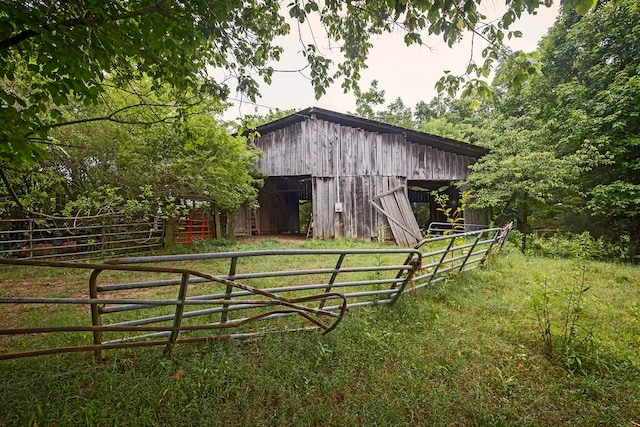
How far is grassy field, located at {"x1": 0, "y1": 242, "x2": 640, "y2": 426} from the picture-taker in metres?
2.04

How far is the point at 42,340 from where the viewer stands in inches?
117

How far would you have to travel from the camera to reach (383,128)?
11.9m

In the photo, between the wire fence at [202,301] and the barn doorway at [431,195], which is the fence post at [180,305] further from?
the barn doorway at [431,195]

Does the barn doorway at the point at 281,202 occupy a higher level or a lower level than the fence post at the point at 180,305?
higher

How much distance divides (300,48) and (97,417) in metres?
4.22

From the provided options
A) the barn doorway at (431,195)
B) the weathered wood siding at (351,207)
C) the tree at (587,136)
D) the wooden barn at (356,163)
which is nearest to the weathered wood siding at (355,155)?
the wooden barn at (356,163)

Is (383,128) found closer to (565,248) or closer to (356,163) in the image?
(356,163)

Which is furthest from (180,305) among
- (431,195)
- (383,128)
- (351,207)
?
(431,195)

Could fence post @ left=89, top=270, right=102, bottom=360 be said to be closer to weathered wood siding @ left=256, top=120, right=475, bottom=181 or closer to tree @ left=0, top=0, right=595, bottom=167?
tree @ left=0, top=0, right=595, bottom=167

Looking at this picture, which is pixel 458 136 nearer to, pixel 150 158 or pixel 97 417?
pixel 150 158

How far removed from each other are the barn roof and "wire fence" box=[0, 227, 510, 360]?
5961 mm

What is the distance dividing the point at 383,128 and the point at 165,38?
10.1 m

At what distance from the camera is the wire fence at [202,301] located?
74.7 inches

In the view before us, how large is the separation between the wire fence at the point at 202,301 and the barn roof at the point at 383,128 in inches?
235
